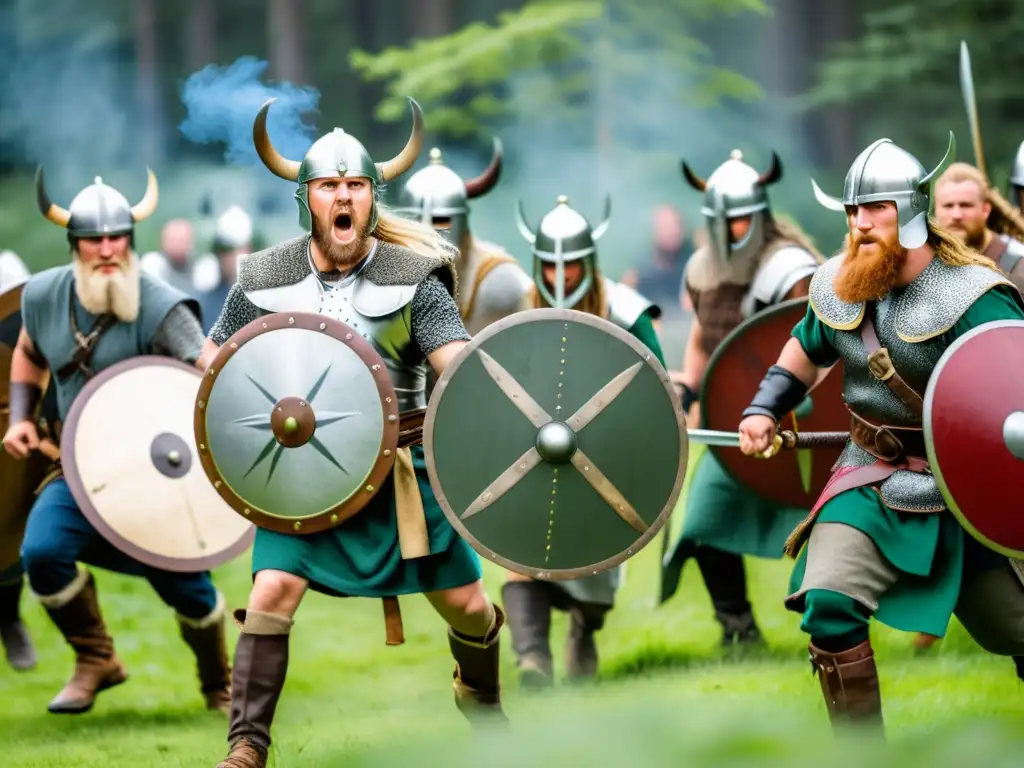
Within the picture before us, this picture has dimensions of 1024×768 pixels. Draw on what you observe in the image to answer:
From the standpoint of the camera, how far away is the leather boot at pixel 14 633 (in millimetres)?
6820

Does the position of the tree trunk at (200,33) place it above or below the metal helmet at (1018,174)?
above

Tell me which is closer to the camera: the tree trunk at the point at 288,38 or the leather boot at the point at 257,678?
the leather boot at the point at 257,678

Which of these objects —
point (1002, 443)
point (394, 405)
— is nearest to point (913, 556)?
point (1002, 443)

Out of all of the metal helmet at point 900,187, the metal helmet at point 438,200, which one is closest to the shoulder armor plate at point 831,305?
the metal helmet at point 900,187

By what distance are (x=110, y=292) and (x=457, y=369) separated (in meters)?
1.94

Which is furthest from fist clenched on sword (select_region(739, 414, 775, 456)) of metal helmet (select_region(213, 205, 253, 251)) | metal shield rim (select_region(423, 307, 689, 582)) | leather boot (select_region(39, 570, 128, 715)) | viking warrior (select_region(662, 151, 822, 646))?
metal helmet (select_region(213, 205, 253, 251))

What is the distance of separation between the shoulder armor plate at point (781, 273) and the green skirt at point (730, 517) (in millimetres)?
632

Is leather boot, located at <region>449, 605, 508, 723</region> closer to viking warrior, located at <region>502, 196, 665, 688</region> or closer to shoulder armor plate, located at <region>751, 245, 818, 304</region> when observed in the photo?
viking warrior, located at <region>502, 196, 665, 688</region>

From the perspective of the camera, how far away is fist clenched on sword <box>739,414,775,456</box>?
14.0 feet

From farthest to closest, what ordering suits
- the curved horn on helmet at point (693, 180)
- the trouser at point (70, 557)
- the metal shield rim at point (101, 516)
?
the curved horn on helmet at point (693, 180)
the trouser at point (70, 557)
the metal shield rim at point (101, 516)

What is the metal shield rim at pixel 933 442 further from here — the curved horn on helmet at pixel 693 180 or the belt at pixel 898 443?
the curved horn on helmet at pixel 693 180

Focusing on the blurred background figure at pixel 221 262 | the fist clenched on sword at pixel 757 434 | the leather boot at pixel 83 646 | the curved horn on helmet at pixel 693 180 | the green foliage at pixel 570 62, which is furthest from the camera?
the green foliage at pixel 570 62

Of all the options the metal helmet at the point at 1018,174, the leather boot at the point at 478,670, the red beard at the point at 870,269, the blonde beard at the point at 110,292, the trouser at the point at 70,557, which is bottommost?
the leather boot at the point at 478,670

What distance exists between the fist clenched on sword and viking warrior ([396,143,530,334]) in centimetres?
219
